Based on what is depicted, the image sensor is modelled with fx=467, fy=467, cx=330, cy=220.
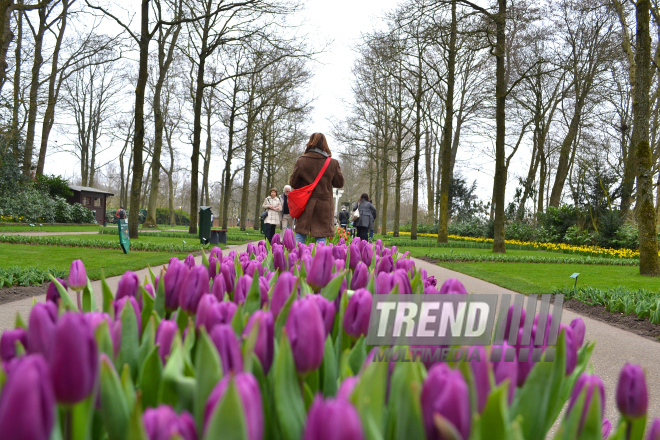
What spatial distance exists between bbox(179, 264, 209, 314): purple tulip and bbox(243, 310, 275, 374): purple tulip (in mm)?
366

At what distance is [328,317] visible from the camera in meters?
0.97

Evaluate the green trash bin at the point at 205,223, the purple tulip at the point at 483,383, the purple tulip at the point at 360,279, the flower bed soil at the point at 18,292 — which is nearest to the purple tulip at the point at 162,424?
the purple tulip at the point at 483,383

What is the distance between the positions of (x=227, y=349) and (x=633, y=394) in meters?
0.66

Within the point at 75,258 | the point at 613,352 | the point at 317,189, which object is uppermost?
the point at 317,189

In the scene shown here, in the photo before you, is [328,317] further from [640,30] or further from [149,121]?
[149,121]

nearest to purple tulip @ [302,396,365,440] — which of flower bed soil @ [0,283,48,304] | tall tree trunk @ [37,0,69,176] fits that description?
flower bed soil @ [0,283,48,304]

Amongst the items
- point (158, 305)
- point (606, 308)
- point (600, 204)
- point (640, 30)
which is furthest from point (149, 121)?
point (158, 305)

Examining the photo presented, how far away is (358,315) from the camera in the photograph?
973mm

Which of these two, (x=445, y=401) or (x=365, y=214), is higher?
(x=365, y=214)

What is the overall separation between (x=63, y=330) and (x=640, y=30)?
12183 mm

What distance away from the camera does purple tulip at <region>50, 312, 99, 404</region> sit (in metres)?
0.56

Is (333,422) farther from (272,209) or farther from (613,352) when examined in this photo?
(272,209)

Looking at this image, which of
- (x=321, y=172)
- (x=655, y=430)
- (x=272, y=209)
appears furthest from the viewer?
(x=272, y=209)

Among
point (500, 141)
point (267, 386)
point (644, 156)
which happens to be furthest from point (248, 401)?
point (500, 141)
